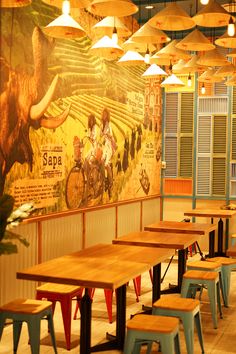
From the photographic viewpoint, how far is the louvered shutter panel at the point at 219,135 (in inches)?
374

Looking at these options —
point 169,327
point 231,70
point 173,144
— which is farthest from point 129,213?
point 169,327

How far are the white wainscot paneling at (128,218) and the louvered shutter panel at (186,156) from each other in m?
1.38

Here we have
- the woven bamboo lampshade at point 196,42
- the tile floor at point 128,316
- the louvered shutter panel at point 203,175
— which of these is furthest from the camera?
the louvered shutter panel at point 203,175

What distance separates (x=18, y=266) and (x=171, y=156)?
5.02 metres

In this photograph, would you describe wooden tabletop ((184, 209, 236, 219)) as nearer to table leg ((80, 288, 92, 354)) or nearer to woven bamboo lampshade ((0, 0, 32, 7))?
table leg ((80, 288, 92, 354))

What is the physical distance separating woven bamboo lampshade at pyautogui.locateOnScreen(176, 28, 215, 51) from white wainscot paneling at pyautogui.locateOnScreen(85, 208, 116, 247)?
106 inches

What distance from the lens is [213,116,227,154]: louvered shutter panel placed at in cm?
951

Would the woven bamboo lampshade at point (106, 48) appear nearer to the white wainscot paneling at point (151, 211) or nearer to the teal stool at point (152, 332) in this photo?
the teal stool at point (152, 332)

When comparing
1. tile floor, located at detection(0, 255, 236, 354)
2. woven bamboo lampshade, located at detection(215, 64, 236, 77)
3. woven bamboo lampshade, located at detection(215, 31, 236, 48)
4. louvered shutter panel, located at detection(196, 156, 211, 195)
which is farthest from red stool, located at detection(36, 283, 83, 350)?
louvered shutter panel, located at detection(196, 156, 211, 195)

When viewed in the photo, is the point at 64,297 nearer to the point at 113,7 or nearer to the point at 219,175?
the point at 113,7

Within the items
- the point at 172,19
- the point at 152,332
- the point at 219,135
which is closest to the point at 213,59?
the point at 172,19

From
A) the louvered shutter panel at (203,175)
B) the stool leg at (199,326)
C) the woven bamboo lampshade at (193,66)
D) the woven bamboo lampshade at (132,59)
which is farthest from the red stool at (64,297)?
the louvered shutter panel at (203,175)

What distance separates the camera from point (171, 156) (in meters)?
9.91

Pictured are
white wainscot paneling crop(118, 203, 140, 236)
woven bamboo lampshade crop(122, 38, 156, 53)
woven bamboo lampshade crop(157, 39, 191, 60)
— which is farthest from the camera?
white wainscot paneling crop(118, 203, 140, 236)
